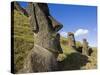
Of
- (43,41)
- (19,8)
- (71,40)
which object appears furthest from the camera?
(71,40)

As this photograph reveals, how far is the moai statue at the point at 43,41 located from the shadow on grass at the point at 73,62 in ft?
Answer: 0.29

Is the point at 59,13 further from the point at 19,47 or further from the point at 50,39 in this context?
the point at 19,47

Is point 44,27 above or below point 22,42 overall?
above

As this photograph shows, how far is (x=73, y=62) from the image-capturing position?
2564 millimetres

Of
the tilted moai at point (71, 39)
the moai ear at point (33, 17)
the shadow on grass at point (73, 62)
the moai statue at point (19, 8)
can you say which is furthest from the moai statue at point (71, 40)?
the moai statue at point (19, 8)

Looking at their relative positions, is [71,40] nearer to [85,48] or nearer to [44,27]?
[85,48]

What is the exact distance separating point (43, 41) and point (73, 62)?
1.32 ft

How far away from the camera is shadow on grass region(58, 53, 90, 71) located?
2516mm

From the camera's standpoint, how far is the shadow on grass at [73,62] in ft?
8.25

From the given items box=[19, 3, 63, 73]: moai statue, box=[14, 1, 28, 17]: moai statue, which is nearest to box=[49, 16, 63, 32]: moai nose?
box=[19, 3, 63, 73]: moai statue

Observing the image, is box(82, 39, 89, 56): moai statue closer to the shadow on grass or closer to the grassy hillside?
the shadow on grass

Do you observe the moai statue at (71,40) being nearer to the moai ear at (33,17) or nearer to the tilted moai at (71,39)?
the tilted moai at (71,39)

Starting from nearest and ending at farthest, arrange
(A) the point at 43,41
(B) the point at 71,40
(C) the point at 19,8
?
(C) the point at 19,8, (A) the point at 43,41, (B) the point at 71,40

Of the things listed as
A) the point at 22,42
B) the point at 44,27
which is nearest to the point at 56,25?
the point at 44,27
